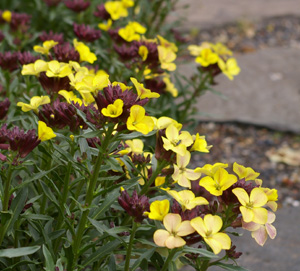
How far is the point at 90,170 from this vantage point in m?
1.64

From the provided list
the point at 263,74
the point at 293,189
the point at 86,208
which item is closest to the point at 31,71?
the point at 86,208

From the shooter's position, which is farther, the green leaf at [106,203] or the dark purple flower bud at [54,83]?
the dark purple flower bud at [54,83]

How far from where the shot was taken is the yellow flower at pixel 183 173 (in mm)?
1585

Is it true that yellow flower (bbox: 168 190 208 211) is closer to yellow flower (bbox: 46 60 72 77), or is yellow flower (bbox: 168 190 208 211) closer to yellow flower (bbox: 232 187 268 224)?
yellow flower (bbox: 232 187 268 224)

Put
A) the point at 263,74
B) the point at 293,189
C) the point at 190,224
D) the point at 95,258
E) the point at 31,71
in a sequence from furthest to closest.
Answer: the point at 263,74
the point at 293,189
the point at 31,71
the point at 95,258
the point at 190,224

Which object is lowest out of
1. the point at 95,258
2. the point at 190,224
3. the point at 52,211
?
the point at 52,211

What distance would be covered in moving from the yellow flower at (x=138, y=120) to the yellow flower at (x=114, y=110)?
3 centimetres

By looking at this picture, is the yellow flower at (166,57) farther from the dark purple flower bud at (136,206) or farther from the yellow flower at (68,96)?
the dark purple flower bud at (136,206)

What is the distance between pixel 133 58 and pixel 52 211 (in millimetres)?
941

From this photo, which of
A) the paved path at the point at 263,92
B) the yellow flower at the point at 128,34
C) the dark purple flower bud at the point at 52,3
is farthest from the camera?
the paved path at the point at 263,92

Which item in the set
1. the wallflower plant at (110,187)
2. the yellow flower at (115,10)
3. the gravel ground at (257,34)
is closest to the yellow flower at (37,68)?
the wallflower plant at (110,187)

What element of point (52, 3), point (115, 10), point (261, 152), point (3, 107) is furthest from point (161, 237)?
point (261, 152)

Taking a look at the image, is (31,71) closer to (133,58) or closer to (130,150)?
(130,150)

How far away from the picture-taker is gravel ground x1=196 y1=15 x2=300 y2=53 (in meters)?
5.77
